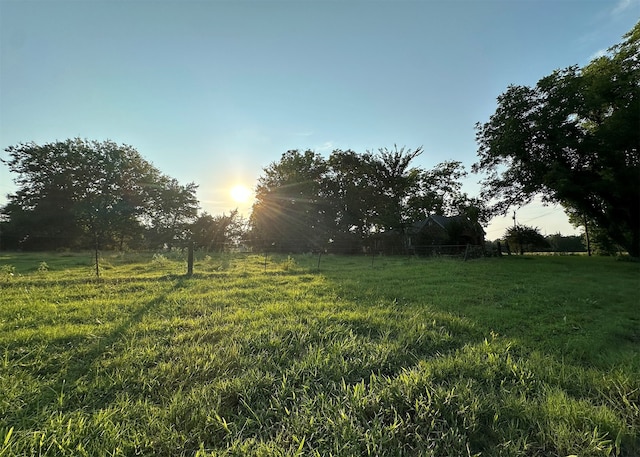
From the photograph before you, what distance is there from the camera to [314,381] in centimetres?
229

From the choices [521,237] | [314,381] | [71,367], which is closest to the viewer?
[314,381]

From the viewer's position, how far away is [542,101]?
52.0 feet

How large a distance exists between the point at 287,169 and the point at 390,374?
2633cm

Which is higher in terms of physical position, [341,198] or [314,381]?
[341,198]

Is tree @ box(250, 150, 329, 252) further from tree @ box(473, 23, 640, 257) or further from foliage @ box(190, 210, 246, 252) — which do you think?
tree @ box(473, 23, 640, 257)

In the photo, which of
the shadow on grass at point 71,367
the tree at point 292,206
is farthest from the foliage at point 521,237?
the shadow on grass at point 71,367

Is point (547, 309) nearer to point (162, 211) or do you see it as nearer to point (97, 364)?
point (97, 364)

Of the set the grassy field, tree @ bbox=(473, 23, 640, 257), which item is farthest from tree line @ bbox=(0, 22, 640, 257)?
the grassy field

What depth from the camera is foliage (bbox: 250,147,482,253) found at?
2520cm

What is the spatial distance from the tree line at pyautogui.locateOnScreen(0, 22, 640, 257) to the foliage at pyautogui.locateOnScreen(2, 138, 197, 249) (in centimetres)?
9

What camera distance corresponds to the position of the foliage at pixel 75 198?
78.4 feet

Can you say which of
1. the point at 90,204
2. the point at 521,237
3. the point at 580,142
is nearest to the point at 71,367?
the point at 580,142

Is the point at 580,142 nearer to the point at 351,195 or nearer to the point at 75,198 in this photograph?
the point at 351,195

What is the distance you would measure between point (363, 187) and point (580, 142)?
14.9 meters
